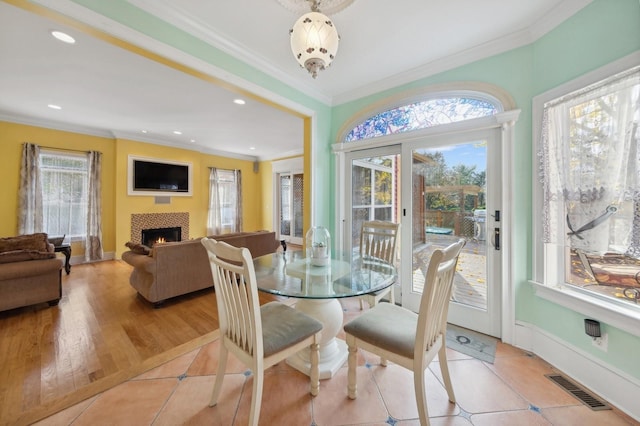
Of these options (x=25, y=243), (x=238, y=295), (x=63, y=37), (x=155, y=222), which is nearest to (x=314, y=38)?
(x=238, y=295)

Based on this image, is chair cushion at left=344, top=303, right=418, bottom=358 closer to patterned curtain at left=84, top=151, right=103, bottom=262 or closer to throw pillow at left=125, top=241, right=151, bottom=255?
throw pillow at left=125, top=241, right=151, bottom=255

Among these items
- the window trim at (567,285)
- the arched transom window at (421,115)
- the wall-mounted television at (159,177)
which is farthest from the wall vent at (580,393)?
the wall-mounted television at (159,177)

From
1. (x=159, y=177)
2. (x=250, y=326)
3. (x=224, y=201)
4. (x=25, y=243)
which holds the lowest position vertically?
(x=250, y=326)

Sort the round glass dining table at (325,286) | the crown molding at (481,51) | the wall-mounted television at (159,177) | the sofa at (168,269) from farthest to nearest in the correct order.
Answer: the wall-mounted television at (159,177)
the sofa at (168,269)
the crown molding at (481,51)
the round glass dining table at (325,286)

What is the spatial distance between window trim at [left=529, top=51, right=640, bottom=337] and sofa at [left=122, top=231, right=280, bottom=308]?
3.43 meters

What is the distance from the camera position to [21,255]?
A: 8.77ft

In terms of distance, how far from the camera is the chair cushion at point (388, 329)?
1.32m

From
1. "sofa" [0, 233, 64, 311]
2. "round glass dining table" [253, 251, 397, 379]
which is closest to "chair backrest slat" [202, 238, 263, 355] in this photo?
"round glass dining table" [253, 251, 397, 379]

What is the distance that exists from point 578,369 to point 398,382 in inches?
50.0

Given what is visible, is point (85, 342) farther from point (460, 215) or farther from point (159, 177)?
point (159, 177)

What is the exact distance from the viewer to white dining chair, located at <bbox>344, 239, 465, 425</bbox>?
1.20 metres

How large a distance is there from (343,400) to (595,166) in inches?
87.2

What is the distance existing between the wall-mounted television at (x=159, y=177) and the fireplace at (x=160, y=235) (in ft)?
2.84

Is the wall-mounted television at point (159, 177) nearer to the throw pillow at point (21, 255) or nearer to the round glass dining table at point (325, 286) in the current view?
the throw pillow at point (21, 255)
